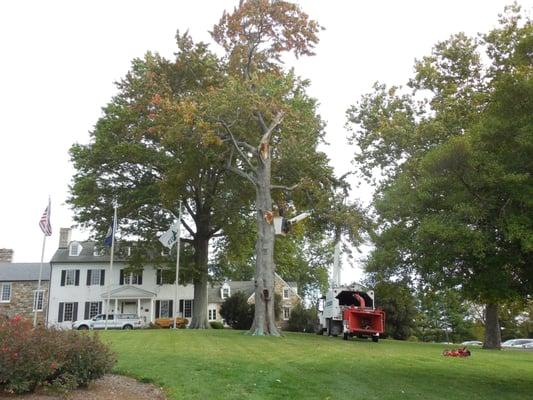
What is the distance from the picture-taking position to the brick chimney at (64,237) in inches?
2384

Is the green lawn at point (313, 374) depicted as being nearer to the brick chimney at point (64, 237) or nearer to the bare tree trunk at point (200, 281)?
the bare tree trunk at point (200, 281)

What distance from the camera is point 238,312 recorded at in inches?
2090

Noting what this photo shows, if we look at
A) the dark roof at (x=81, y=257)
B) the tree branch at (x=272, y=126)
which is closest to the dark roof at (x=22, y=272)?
the dark roof at (x=81, y=257)

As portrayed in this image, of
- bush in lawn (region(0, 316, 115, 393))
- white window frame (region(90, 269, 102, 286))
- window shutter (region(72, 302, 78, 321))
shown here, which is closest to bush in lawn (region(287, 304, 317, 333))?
white window frame (region(90, 269, 102, 286))

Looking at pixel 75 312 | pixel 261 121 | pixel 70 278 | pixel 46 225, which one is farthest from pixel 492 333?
pixel 70 278

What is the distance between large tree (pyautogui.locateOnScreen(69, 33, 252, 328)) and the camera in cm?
3597

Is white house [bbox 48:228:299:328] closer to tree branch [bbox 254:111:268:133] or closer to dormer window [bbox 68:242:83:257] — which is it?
dormer window [bbox 68:242:83:257]

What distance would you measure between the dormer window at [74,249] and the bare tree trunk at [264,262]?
1369 inches

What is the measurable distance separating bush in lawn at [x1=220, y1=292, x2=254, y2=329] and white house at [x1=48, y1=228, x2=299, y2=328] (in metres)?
3.88

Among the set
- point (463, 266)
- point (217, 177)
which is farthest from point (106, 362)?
point (217, 177)

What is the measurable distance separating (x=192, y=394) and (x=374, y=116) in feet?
85.3

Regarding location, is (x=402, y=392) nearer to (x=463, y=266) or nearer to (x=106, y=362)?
(x=463, y=266)

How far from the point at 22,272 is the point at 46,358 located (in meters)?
53.7

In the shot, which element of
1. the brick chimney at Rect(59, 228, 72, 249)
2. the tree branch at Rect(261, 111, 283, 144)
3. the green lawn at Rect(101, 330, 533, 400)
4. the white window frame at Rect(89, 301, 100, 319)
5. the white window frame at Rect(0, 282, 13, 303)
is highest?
the tree branch at Rect(261, 111, 283, 144)
